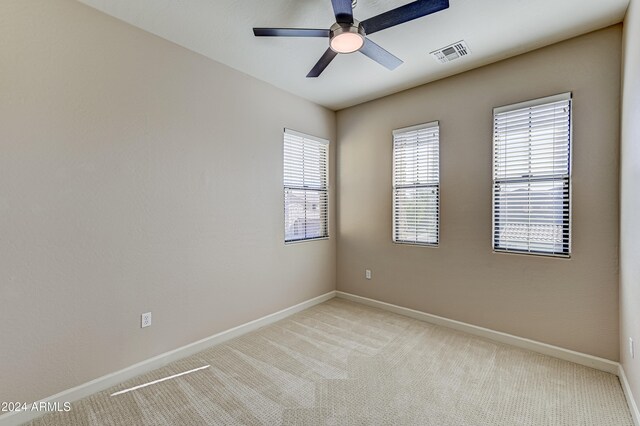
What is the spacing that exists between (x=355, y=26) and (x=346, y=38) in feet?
0.29

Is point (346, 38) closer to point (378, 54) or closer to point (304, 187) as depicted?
point (378, 54)

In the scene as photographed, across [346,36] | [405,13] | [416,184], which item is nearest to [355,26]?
[346,36]

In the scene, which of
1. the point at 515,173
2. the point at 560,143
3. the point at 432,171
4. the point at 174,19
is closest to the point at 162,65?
the point at 174,19

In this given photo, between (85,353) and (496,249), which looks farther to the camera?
(496,249)

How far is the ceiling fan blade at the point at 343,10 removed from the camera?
1693 millimetres

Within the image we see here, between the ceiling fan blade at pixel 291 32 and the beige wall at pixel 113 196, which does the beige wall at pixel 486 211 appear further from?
the ceiling fan blade at pixel 291 32

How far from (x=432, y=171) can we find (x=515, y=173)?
0.84 m

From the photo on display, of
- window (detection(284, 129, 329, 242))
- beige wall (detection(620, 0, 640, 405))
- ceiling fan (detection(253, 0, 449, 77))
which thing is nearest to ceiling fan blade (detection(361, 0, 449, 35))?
ceiling fan (detection(253, 0, 449, 77))

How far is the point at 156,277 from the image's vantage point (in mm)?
2480

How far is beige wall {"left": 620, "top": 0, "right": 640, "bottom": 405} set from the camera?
5.83 feet

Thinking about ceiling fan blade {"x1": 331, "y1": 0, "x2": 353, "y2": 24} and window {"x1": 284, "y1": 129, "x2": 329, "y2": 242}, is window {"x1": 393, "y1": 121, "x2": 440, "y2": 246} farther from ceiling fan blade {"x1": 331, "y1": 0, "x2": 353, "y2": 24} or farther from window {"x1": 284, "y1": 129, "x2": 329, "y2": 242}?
ceiling fan blade {"x1": 331, "y1": 0, "x2": 353, "y2": 24}

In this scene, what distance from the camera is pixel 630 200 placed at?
1.93 meters

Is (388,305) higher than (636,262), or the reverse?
(636,262)

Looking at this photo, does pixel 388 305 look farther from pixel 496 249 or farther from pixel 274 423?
pixel 274 423
